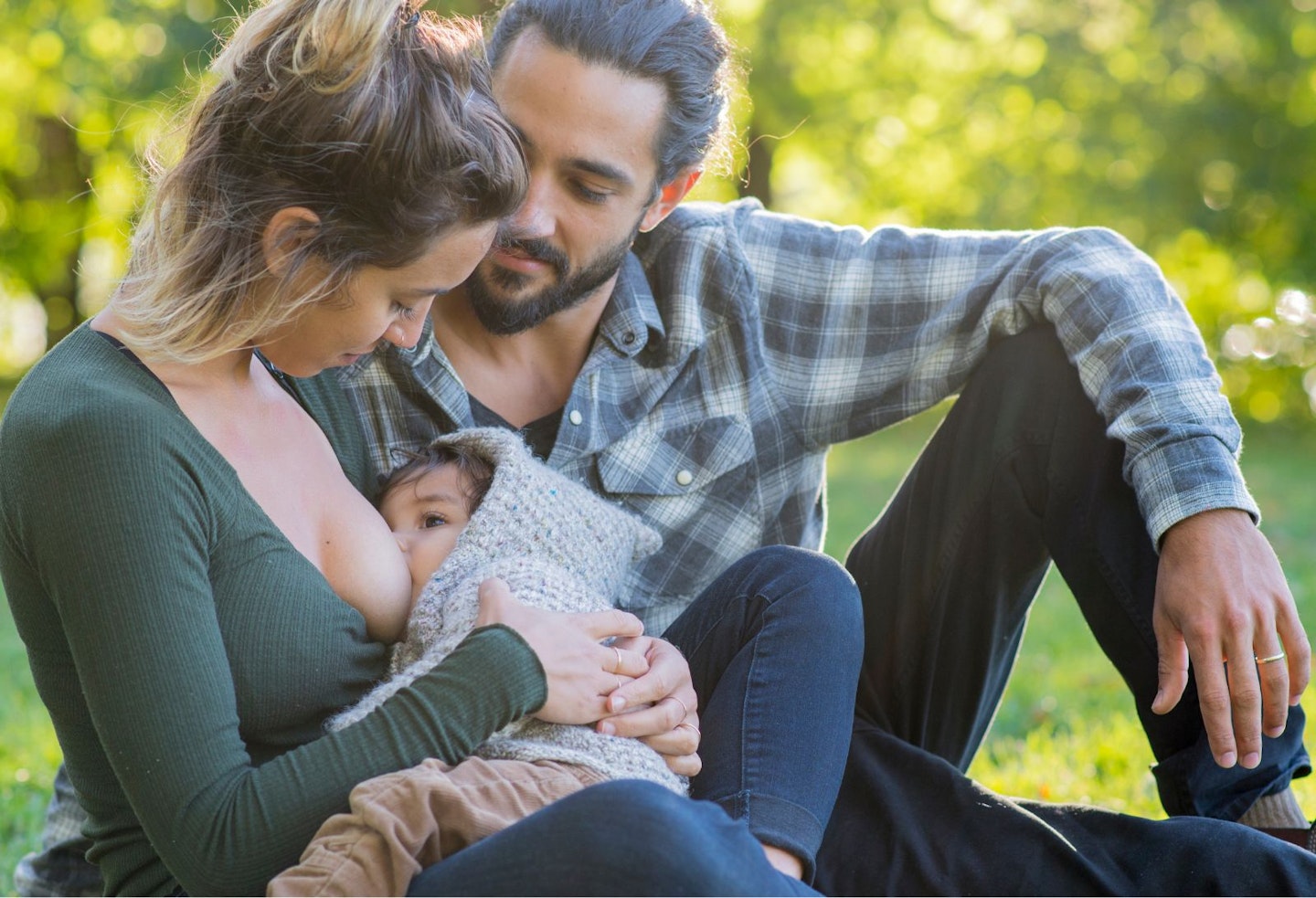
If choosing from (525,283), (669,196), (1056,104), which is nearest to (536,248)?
(525,283)

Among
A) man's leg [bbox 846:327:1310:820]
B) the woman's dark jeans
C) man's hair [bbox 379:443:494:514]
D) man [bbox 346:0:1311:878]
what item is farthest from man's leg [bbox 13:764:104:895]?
man's leg [bbox 846:327:1310:820]

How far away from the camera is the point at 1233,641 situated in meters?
2.11

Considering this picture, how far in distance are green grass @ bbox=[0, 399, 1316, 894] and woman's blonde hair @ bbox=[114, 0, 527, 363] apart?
145 centimetres

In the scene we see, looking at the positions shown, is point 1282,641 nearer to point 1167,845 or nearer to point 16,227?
point 1167,845

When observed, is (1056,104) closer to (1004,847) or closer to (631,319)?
(631,319)

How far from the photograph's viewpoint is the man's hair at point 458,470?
228 centimetres

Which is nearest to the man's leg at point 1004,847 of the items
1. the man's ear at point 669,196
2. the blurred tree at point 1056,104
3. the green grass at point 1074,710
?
the green grass at point 1074,710

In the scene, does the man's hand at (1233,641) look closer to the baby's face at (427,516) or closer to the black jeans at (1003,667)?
the black jeans at (1003,667)

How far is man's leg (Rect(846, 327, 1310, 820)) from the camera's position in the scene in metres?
2.31

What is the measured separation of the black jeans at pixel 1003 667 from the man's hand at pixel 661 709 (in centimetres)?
45

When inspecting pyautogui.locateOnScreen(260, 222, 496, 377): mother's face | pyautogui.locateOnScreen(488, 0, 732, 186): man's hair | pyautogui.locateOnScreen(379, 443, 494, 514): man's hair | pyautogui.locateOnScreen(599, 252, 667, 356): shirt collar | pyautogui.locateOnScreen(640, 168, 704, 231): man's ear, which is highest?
pyautogui.locateOnScreen(488, 0, 732, 186): man's hair

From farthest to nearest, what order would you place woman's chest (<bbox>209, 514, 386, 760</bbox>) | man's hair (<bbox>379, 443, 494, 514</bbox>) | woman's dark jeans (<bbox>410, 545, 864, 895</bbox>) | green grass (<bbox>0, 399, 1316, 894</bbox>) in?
green grass (<bbox>0, 399, 1316, 894</bbox>)
man's hair (<bbox>379, 443, 494, 514</bbox>)
woman's chest (<bbox>209, 514, 386, 760</bbox>)
woman's dark jeans (<bbox>410, 545, 864, 895</bbox>)

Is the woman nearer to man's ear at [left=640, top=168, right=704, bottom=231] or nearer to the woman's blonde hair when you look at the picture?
the woman's blonde hair

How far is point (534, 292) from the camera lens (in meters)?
2.67
